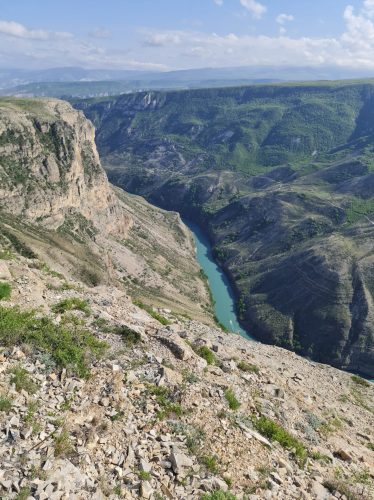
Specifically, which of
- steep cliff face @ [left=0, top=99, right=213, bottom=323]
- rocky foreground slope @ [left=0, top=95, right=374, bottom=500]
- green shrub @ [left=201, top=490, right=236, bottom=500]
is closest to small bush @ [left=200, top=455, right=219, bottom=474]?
rocky foreground slope @ [left=0, top=95, right=374, bottom=500]

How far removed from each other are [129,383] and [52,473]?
18.5 feet

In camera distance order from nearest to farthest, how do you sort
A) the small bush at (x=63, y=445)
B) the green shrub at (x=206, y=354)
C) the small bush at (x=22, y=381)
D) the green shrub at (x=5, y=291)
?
the small bush at (x=63, y=445)
the small bush at (x=22, y=381)
the green shrub at (x=5, y=291)
the green shrub at (x=206, y=354)

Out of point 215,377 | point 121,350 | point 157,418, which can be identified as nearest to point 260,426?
point 215,377

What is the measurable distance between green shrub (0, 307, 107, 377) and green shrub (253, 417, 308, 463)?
8.02 meters

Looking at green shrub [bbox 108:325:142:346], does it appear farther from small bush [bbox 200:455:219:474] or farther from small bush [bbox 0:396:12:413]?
small bush [bbox 200:455:219:474]

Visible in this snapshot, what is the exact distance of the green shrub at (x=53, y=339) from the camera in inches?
738

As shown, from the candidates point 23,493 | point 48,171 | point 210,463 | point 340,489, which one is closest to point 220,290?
point 48,171

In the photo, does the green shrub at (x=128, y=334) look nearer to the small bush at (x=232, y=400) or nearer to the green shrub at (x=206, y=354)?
the green shrub at (x=206, y=354)

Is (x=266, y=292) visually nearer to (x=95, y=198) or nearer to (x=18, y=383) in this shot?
(x=95, y=198)

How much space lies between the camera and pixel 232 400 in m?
20.0

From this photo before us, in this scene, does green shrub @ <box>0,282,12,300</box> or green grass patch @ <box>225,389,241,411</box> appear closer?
green grass patch @ <box>225,389,241,411</box>

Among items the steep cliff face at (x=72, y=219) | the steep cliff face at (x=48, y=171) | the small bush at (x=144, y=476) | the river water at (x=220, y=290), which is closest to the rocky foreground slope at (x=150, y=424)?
the small bush at (x=144, y=476)

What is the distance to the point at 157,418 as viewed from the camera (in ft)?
56.4

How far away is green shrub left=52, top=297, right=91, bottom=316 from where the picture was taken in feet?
78.7
